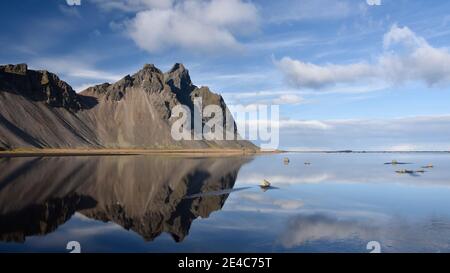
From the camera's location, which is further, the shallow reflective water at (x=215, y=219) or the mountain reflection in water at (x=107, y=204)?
the mountain reflection in water at (x=107, y=204)

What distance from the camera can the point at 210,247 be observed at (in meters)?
24.5

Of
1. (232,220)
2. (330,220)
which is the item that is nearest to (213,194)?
(232,220)

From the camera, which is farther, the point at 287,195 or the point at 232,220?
the point at 287,195

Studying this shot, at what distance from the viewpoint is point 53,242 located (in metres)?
24.9

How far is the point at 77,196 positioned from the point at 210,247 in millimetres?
27066

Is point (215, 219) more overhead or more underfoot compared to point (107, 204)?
more underfoot

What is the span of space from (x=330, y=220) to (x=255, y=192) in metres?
20.8

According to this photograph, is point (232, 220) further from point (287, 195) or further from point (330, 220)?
point (287, 195)

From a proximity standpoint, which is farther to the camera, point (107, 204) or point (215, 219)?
point (107, 204)

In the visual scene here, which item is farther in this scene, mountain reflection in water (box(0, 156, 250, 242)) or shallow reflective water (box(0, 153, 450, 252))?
mountain reflection in water (box(0, 156, 250, 242))
